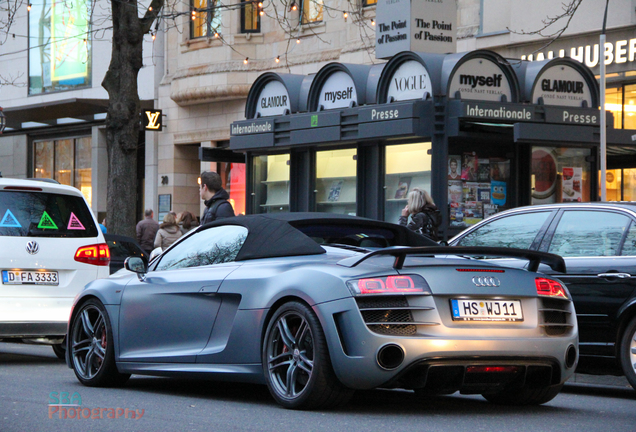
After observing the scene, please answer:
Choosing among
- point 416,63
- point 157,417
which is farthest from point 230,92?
point 157,417

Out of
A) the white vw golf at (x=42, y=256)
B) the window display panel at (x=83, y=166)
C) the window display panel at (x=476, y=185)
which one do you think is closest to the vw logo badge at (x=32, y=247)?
the white vw golf at (x=42, y=256)

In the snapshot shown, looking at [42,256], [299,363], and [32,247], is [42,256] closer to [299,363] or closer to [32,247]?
[32,247]

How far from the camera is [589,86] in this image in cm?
1527

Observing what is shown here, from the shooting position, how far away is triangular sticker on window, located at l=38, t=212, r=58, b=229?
10.1 meters

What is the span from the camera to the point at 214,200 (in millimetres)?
12031

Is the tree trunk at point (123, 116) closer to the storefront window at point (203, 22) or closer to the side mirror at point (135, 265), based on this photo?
the storefront window at point (203, 22)

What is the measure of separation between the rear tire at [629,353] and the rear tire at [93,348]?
3.70 meters

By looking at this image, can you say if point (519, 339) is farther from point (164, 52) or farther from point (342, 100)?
point (164, 52)

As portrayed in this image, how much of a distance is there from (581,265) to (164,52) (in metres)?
23.1

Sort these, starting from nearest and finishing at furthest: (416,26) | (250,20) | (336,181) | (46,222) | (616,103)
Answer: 1. (46,222)
2. (416,26)
3. (336,181)
4. (616,103)
5. (250,20)

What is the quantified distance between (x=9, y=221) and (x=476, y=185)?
22.4ft

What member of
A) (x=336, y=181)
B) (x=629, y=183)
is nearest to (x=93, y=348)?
(x=336, y=181)

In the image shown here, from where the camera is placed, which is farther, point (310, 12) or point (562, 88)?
point (310, 12)

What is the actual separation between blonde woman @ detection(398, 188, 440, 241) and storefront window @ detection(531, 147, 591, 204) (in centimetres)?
325
